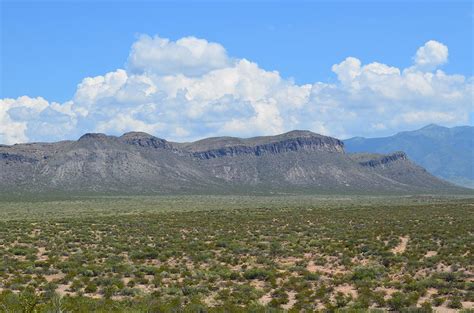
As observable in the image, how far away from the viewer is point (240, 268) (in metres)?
25.9

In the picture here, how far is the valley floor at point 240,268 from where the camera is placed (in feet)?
60.6

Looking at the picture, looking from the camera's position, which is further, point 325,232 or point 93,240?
point 325,232

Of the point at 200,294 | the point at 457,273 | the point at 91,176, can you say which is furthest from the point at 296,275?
the point at 91,176

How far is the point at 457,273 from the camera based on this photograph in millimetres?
22688

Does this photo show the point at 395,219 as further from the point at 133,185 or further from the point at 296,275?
the point at 133,185

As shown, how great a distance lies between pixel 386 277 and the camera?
22797 millimetres

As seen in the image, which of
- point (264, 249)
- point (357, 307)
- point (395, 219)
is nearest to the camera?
point (357, 307)

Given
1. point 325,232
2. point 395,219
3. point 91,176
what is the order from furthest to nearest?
point 91,176, point 395,219, point 325,232

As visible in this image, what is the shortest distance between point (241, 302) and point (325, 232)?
67.9ft

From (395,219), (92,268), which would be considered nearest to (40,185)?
(395,219)

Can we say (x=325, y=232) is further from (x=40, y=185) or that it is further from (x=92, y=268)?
(x=40, y=185)

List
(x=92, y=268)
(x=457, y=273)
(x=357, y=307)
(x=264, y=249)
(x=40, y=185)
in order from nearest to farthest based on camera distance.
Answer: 1. (x=357, y=307)
2. (x=457, y=273)
3. (x=92, y=268)
4. (x=264, y=249)
5. (x=40, y=185)

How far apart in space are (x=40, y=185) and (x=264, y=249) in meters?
163

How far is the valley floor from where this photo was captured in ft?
60.6
